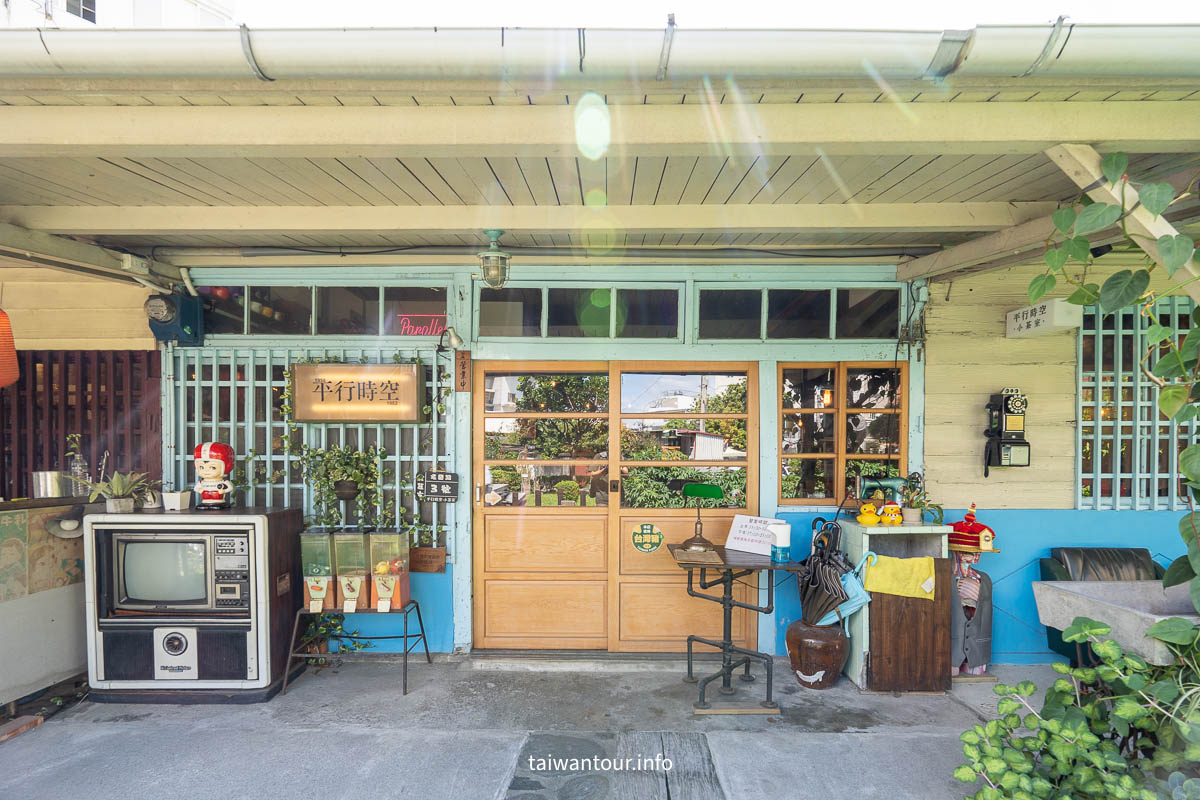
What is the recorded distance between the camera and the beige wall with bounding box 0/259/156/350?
4.75 meters

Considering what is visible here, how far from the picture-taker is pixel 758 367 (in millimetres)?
4801

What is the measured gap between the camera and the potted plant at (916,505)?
171 inches

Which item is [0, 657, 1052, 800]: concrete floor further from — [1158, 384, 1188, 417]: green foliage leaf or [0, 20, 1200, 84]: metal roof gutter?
[0, 20, 1200, 84]: metal roof gutter

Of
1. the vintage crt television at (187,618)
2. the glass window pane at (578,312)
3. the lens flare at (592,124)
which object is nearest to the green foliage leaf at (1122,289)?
the lens flare at (592,124)

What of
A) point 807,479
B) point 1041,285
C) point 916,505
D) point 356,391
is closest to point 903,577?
point 916,505

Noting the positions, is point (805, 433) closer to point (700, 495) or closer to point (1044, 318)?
point (700, 495)

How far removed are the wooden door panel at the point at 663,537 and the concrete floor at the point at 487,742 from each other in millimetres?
765

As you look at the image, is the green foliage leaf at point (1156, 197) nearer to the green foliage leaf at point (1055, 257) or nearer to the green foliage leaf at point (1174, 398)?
the green foliage leaf at point (1055, 257)

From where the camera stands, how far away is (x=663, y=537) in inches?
191

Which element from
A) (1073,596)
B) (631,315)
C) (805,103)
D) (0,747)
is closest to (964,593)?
(1073,596)

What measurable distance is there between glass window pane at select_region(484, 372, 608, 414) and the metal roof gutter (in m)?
2.95

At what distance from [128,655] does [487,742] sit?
254cm

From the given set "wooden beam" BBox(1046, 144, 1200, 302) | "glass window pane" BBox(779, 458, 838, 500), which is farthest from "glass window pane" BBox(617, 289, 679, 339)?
"wooden beam" BBox(1046, 144, 1200, 302)

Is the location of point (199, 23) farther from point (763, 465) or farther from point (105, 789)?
point (763, 465)
